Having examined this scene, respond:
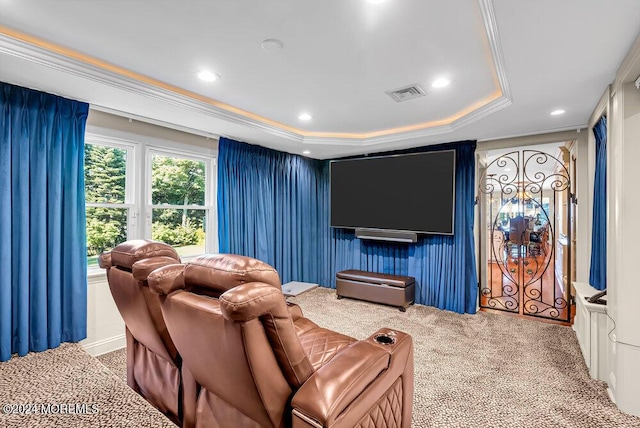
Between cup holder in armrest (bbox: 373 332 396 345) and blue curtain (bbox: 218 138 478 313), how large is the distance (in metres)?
2.87

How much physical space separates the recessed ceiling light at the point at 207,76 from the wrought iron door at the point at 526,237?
3.59 metres

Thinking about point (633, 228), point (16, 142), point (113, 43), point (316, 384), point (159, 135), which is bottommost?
point (316, 384)

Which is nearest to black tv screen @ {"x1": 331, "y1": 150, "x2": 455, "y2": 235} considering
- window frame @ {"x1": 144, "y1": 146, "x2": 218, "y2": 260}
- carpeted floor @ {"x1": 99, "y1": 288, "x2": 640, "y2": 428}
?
carpeted floor @ {"x1": 99, "y1": 288, "x2": 640, "y2": 428}

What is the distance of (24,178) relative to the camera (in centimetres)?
254

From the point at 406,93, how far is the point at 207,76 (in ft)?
5.77

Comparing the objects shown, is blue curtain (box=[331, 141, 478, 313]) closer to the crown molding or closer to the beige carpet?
the crown molding

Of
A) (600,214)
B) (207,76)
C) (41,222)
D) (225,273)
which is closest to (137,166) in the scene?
(41,222)

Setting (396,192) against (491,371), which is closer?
(491,371)

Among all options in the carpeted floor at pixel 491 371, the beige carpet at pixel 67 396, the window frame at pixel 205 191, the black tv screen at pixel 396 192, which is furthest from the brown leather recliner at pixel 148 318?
the black tv screen at pixel 396 192

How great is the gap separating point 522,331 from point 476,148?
7.61 ft

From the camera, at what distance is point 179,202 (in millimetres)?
3895

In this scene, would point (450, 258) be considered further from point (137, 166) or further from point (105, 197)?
point (105, 197)

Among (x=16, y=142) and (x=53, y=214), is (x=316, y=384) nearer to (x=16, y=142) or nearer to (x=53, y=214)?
(x=53, y=214)

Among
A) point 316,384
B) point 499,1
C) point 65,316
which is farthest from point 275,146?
point 316,384
